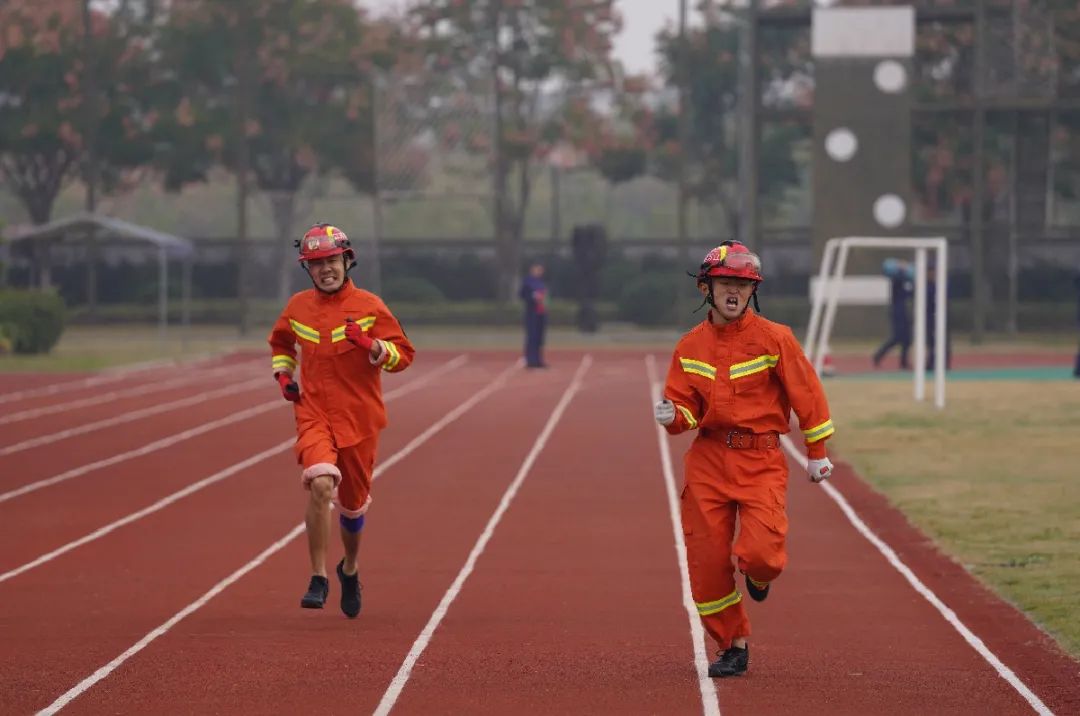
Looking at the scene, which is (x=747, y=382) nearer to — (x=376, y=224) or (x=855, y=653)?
(x=855, y=653)

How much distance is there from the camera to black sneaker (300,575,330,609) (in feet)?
34.4

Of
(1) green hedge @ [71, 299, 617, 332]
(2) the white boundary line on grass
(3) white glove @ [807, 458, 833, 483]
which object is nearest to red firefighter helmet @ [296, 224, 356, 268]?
(3) white glove @ [807, 458, 833, 483]

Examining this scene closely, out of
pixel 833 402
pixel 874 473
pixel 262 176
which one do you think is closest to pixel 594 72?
pixel 262 176

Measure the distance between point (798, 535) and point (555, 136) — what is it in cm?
4751

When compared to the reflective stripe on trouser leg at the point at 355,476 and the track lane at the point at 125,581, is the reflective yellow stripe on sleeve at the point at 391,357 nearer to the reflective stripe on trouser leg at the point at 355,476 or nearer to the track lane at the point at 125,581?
the reflective stripe on trouser leg at the point at 355,476

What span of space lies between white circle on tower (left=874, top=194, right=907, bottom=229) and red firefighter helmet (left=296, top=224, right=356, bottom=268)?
31.4m

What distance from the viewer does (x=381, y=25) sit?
6209 centimetres

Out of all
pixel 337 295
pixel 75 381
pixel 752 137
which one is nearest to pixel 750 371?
pixel 337 295

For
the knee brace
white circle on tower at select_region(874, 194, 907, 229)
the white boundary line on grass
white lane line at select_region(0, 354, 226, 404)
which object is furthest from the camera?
white circle on tower at select_region(874, 194, 907, 229)

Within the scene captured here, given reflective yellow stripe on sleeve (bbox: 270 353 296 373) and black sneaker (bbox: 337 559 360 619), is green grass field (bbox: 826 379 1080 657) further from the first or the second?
reflective yellow stripe on sleeve (bbox: 270 353 296 373)

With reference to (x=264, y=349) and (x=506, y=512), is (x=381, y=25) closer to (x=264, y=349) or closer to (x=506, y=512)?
(x=264, y=349)

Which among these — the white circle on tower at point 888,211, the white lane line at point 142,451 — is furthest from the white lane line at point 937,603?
the white circle on tower at point 888,211

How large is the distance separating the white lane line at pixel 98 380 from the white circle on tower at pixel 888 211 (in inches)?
523

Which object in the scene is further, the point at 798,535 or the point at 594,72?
the point at 594,72
